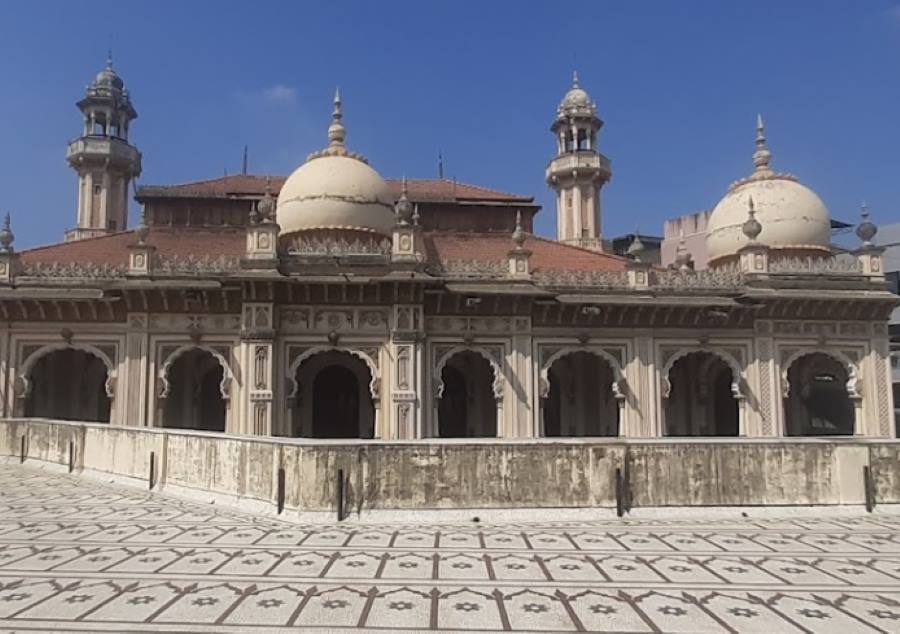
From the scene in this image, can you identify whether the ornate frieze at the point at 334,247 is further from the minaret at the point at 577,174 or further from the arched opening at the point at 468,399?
the minaret at the point at 577,174

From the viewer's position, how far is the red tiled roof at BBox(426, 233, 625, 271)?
23.6 m

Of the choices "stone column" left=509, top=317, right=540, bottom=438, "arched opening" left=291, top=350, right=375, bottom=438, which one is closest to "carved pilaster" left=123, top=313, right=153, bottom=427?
"arched opening" left=291, top=350, right=375, bottom=438

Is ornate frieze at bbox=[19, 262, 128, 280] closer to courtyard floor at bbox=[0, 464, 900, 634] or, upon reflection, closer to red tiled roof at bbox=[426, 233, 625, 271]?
red tiled roof at bbox=[426, 233, 625, 271]

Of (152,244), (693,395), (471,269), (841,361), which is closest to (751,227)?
(841,361)

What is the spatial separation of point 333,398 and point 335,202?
6.11m

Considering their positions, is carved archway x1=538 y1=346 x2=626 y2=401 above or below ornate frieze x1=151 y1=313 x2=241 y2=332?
below

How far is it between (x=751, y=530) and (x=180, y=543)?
782cm

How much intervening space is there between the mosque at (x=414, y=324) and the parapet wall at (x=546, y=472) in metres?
8.28

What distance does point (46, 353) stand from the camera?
2089cm

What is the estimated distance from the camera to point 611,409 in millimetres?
23500

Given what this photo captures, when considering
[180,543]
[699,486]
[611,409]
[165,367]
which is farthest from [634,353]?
[180,543]

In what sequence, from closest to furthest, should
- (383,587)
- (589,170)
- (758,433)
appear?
(383,587)
(758,433)
(589,170)

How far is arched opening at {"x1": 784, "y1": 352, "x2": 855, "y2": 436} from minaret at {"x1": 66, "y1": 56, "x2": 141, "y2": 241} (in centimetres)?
3239

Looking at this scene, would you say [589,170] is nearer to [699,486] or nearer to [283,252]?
[283,252]
